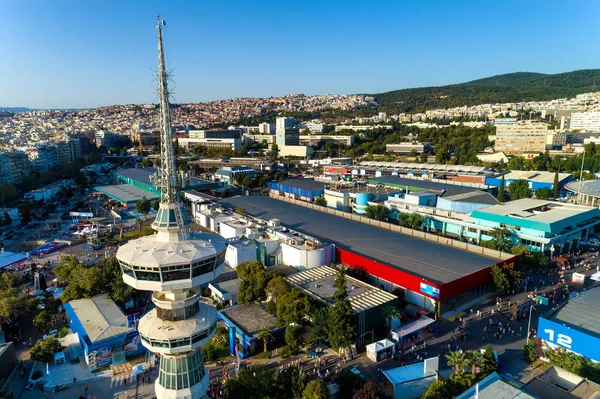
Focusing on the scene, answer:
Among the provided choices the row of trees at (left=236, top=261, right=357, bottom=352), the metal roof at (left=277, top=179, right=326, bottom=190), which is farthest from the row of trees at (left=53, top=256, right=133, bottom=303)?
the metal roof at (left=277, top=179, right=326, bottom=190)

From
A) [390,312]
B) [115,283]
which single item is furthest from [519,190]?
[115,283]

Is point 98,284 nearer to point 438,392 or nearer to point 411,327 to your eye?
point 411,327

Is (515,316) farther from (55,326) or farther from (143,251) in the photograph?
Result: (55,326)

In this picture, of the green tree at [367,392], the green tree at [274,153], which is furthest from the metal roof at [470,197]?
the green tree at [274,153]

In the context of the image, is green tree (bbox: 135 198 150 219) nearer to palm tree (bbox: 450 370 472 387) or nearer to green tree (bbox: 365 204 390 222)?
green tree (bbox: 365 204 390 222)

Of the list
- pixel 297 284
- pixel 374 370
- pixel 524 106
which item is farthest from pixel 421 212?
pixel 524 106
